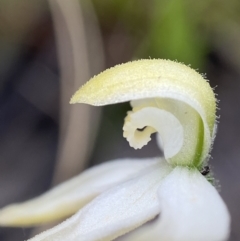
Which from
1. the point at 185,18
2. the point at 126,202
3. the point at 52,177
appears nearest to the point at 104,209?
the point at 126,202

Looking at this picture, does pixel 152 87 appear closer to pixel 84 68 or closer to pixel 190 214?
pixel 190 214

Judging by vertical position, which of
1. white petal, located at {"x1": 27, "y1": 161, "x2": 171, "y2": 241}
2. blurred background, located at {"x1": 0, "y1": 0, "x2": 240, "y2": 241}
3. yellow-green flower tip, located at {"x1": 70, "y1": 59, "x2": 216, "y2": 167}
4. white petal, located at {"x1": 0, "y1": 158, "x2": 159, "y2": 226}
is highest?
blurred background, located at {"x1": 0, "y1": 0, "x2": 240, "y2": 241}

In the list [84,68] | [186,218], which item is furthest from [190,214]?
[84,68]

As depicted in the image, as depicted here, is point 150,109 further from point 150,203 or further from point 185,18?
point 185,18

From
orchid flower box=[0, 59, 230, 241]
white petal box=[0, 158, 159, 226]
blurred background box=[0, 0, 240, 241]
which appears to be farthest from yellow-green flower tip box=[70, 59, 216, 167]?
blurred background box=[0, 0, 240, 241]

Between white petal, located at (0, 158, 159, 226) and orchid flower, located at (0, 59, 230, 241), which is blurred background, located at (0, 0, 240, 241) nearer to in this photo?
white petal, located at (0, 158, 159, 226)

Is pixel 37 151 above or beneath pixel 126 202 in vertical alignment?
above
